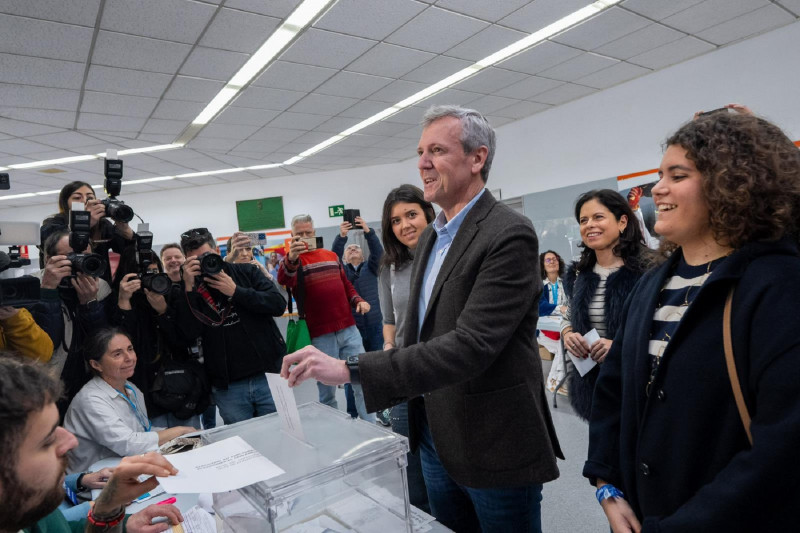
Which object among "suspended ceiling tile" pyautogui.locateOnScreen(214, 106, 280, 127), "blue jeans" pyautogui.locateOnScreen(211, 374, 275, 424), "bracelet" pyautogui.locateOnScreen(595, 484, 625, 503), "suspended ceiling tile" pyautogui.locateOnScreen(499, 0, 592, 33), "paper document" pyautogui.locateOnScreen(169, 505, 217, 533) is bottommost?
"blue jeans" pyautogui.locateOnScreen(211, 374, 275, 424)

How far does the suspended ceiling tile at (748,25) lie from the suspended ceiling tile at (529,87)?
56.2 inches

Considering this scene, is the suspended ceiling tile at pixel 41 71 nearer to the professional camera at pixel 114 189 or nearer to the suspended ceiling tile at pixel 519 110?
the professional camera at pixel 114 189

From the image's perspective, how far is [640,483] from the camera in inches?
36.1

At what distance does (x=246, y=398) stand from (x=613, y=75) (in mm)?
4900

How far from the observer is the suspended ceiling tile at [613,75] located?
15.7ft

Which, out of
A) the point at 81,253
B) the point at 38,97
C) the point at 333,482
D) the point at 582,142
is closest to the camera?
the point at 333,482

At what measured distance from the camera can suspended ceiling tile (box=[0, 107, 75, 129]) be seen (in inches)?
173

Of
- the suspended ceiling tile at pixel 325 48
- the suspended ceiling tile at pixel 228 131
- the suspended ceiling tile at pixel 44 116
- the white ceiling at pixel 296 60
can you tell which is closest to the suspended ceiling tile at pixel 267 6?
the white ceiling at pixel 296 60

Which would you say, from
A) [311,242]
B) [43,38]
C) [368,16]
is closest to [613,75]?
[368,16]

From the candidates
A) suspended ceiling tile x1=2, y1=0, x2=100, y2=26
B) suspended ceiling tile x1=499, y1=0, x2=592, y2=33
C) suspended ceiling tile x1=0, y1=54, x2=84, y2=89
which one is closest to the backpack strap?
suspended ceiling tile x1=499, y1=0, x2=592, y2=33

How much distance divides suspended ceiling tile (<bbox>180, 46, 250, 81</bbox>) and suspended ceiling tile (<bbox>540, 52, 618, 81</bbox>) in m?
3.01

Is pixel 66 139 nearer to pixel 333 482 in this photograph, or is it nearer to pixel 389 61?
pixel 389 61

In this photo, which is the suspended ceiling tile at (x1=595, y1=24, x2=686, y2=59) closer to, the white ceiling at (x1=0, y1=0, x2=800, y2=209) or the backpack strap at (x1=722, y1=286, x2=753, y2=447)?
the white ceiling at (x1=0, y1=0, x2=800, y2=209)

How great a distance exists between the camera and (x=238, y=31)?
337 cm
